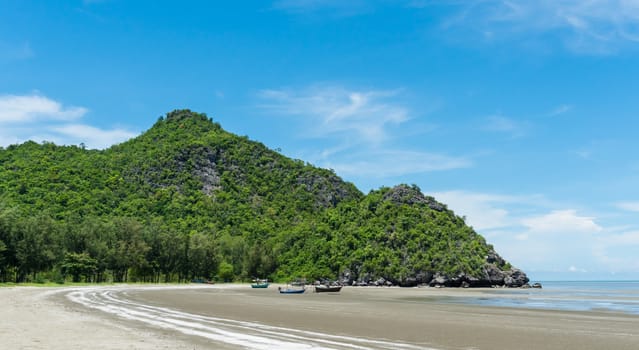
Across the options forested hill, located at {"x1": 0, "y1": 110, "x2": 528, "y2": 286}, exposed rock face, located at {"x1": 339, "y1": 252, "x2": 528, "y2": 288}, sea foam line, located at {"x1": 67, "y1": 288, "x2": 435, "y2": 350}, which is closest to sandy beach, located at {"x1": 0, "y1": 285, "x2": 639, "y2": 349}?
sea foam line, located at {"x1": 67, "y1": 288, "x2": 435, "y2": 350}

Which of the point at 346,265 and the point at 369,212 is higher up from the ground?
the point at 369,212

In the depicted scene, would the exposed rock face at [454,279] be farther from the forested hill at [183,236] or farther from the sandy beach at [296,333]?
the sandy beach at [296,333]

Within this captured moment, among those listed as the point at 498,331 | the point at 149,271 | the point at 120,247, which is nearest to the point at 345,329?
the point at 498,331

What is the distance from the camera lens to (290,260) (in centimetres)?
17812

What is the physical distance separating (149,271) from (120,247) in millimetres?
13712

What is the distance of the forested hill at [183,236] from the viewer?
113562 millimetres

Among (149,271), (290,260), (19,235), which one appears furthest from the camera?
(290,260)

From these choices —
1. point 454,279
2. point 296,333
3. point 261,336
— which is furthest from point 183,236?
point 261,336

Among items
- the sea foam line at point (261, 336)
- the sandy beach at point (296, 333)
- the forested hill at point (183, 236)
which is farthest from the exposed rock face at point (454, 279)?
the sea foam line at point (261, 336)

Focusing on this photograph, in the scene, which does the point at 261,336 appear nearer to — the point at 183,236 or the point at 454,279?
the point at 183,236

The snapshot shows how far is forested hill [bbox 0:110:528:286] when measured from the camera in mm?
113562

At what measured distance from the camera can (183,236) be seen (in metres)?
144

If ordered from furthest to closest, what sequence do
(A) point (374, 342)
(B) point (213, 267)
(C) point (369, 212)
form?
(C) point (369, 212), (B) point (213, 267), (A) point (374, 342)

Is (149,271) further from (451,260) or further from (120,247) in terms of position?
(451,260)
